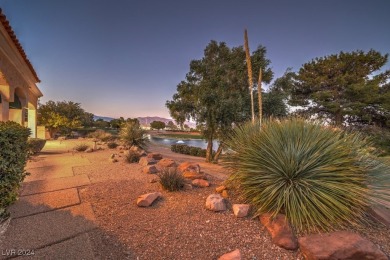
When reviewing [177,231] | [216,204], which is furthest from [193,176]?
[177,231]

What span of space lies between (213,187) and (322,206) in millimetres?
2316

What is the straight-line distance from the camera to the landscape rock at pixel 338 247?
2213 mm

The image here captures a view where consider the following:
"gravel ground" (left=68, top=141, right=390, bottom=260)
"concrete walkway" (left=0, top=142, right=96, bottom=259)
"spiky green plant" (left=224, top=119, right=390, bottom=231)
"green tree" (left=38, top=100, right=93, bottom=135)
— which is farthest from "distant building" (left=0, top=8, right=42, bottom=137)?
"green tree" (left=38, top=100, right=93, bottom=135)

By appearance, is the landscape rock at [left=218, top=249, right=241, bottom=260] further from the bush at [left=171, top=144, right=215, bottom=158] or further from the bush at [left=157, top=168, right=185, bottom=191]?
the bush at [left=171, top=144, right=215, bottom=158]

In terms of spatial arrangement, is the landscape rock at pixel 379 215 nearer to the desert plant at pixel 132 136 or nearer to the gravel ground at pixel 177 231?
the gravel ground at pixel 177 231

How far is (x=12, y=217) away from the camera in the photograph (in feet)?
9.99

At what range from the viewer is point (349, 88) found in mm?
20156

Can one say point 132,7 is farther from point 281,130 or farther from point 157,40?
point 281,130

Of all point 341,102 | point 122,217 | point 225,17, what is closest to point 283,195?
point 122,217

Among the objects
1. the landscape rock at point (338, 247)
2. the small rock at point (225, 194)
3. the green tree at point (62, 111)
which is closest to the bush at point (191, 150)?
the green tree at point (62, 111)

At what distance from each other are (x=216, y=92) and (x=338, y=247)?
8926 millimetres

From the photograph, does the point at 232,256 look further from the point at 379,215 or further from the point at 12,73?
the point at 12,73

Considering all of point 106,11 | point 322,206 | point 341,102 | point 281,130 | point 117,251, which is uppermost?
point 106,11

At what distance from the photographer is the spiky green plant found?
8.94ft
